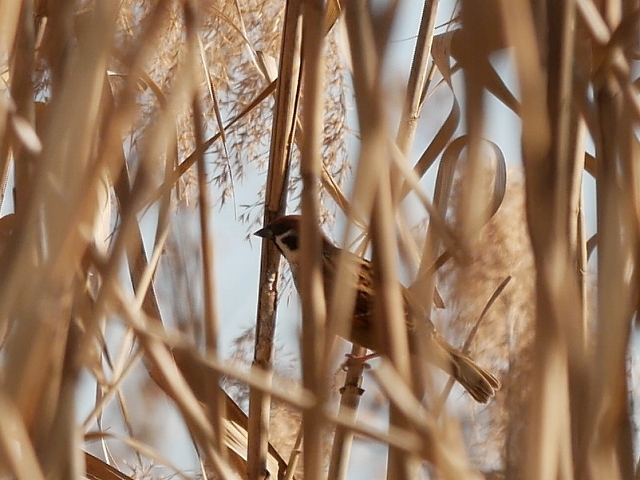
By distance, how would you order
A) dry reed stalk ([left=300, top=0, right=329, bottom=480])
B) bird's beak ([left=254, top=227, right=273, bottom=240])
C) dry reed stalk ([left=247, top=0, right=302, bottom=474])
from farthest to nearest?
bird's beak ([left=254, top=227, right=273, bottom=240]) → dry reed stalk ([left=247, top=0, right=302, bottom=474]) → dry reed stalk ([left=300, top=0, right=329, bottom=480])

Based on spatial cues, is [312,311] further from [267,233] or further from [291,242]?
[291,242]

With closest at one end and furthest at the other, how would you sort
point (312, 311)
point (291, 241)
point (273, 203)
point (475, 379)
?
point (312, 311) → point (273, 203) → point (475, 379) → point (291, 241)

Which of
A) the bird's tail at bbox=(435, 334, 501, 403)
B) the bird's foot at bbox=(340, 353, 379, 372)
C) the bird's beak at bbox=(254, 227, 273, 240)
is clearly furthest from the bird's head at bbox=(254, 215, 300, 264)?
the bird's tail at bbox=(435, 334, 501, 403)

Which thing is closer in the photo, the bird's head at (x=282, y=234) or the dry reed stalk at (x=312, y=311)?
the dry reed stalk at (x=312, y=311)

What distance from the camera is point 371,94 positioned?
2.36 feet

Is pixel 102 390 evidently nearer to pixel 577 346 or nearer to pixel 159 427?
pixel 159 427

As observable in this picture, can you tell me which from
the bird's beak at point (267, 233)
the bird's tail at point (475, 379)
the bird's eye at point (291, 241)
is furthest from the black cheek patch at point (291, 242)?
the bird's tail at point (475, 379)

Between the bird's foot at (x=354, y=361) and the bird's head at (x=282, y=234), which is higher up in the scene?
the bird's head at (x=282, y=234)

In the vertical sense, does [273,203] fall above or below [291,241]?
below

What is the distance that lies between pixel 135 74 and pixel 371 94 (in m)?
0.19

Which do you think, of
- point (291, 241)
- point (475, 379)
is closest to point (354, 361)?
point (475, 379)

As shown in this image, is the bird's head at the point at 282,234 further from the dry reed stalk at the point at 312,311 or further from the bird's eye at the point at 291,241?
the dry reed stalk at the point at 312,311

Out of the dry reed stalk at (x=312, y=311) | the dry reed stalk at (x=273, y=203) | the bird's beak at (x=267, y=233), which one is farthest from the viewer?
the bird's beak at (x=267, y=233)

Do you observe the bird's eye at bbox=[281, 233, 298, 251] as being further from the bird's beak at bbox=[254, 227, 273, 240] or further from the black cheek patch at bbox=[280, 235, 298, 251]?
the bird's beak at bbox=[254, 227, 273, 240]
